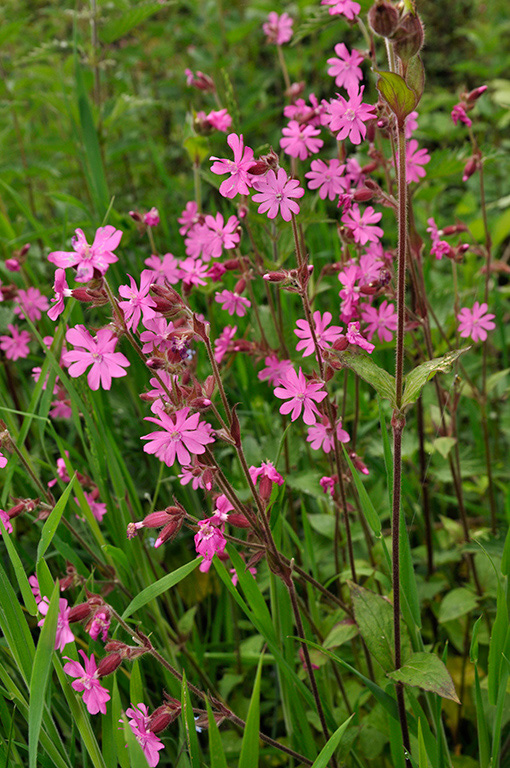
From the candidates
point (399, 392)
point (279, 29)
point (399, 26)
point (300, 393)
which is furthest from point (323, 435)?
point (279, 29)

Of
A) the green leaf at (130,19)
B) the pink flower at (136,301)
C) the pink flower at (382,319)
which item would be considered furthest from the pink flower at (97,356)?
the green leaf at (130,19)

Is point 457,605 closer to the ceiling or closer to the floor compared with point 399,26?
closer to the floor

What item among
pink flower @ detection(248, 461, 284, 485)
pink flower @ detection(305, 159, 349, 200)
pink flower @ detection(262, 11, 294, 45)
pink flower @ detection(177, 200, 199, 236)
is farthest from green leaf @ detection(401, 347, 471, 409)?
pink flower @ detection(262, 11, 294, 45)

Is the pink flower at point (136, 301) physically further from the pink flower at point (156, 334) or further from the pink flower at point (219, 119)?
the pink flower at point (219, 119)

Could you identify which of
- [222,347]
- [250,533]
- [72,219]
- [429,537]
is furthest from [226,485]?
[72,219]

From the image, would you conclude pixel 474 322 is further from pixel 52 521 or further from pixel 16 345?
pixel 16 345

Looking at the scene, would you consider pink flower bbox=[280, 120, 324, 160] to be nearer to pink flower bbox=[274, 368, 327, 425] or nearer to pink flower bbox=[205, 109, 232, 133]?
pink flower bbox=[205, 109, 232, 133]

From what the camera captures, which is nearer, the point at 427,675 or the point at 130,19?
the point at 427,675
